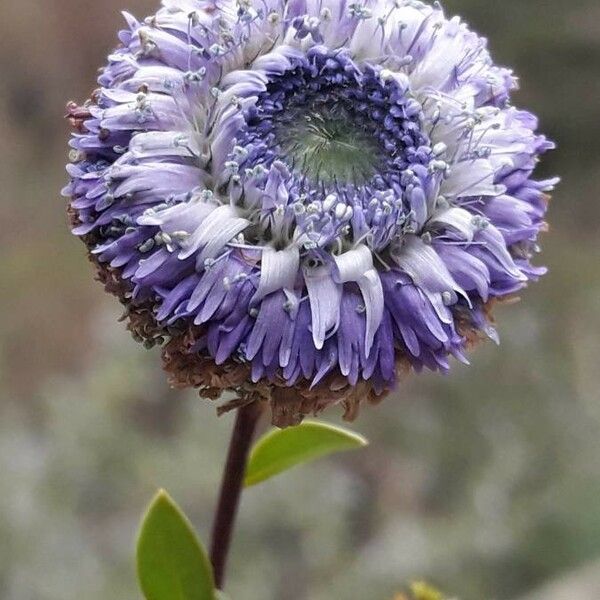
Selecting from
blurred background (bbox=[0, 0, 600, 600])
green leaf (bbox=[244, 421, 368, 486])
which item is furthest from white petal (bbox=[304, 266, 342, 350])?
blurred background (bbox=[0, 0, 600, 600])

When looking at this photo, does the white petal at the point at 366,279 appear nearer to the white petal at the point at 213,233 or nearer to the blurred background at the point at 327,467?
the white petal at the point at 213,233

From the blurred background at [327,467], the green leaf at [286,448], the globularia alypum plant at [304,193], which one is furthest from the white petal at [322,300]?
the blurred background at [327,467]

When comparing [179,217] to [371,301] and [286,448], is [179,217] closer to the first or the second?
[371,301]

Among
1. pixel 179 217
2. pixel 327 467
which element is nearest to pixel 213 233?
pixel 179 217

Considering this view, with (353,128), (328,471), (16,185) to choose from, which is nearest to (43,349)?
(16,185)

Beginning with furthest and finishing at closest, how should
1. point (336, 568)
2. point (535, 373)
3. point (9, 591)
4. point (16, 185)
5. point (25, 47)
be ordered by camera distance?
1. point (25, 47)
2. point (16, 185)
3. point (535, 373)
4. point (336, 568)
5. point (9, 591)

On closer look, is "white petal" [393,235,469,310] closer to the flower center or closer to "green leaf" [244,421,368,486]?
the flower center

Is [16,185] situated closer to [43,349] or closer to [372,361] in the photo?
[43,349]
